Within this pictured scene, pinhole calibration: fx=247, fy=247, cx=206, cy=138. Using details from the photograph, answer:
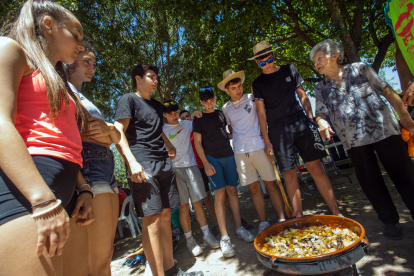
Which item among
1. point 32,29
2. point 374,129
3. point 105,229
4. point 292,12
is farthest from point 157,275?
point 292,12

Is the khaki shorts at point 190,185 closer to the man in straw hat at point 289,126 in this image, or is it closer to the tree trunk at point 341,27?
the man in straw hat at point 289,126

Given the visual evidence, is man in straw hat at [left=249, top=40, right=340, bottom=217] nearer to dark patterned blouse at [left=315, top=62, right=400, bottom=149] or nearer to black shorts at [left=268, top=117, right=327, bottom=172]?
black shorts at [left=268, top=117, right=327, bottom=172]

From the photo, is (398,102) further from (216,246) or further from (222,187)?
(216,246)

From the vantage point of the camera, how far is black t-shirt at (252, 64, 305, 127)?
3.41m

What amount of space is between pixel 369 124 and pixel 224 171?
201 centimetres

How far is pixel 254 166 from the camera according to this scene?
3803 millimetres

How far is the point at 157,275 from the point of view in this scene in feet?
8.34

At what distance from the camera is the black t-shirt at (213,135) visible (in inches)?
154

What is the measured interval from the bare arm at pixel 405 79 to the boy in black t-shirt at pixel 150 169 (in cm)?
258

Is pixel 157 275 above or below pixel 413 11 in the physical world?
below

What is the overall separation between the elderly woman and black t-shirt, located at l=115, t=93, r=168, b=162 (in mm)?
1983

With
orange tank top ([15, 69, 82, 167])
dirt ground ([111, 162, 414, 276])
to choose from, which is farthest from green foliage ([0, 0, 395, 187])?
orange tank top ([15, 69, 82, 167])

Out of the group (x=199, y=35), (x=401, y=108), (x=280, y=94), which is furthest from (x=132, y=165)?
(x=199, y=35)

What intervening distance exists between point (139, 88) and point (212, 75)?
5217mm
